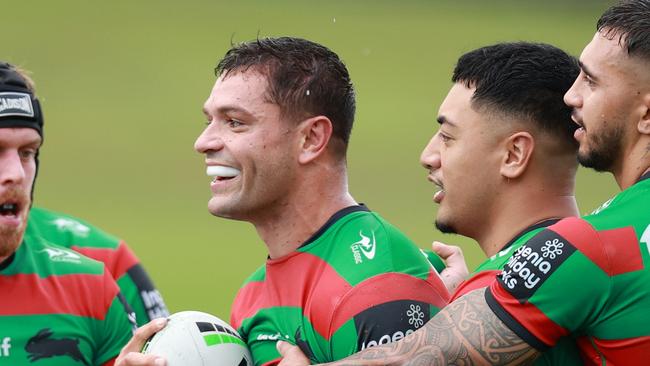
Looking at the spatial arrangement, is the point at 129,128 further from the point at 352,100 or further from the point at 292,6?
the point at 352,100

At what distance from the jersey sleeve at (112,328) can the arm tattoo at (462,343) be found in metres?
1.93

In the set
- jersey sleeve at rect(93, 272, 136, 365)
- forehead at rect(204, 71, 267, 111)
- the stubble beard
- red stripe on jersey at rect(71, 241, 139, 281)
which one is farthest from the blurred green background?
the stubble beard

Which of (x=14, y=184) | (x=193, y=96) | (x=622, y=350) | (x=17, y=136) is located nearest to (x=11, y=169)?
(x=14, y=184)

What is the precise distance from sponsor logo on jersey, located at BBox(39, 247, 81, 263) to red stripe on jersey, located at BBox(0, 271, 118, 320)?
0.12 metres

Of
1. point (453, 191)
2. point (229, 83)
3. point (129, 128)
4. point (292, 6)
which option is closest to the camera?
point (453, 191)

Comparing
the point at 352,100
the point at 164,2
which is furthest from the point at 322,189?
the point at 164,2

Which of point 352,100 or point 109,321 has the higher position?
point 352,100

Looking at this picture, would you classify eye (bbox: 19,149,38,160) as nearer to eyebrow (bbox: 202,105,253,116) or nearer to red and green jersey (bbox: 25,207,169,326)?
eyebrow (bbox: 202,105,253,116)

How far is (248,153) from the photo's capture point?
19.6 ft

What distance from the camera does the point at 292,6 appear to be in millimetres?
35625

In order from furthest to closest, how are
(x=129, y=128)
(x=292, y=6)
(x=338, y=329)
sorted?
(x=292, y=6) → (x=129, y=128) → (x=338, y=329)

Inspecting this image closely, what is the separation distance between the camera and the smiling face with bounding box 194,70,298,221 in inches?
235

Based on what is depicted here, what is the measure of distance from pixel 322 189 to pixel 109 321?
139 cm

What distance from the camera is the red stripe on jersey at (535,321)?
4.67m
